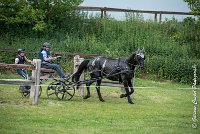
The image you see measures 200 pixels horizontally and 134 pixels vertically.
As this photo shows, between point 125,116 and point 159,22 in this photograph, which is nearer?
point 125,116

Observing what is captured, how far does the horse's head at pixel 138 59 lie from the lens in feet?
63.4

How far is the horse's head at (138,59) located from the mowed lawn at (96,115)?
1397 mm

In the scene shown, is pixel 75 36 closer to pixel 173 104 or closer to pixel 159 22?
pixel 159 22

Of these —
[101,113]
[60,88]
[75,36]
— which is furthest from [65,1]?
[101,113]

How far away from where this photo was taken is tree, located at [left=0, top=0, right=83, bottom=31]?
29202 millimetres

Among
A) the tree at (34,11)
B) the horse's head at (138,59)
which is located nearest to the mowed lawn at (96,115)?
the horse's head at (138,59)

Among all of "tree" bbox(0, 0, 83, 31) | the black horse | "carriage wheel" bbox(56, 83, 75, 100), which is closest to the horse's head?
the black horse

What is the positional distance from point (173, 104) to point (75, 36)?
1220cm

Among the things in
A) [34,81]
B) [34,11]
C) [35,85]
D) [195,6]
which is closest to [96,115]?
[35,85]

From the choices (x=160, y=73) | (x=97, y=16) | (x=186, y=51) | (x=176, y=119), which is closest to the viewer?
(x=176, y=119)

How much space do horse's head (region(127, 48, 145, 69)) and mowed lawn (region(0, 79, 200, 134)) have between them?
140 cm

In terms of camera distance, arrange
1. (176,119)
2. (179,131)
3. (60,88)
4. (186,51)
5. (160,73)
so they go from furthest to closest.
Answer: (186,51) < (160,73) < (60,88) < (176,119) < (179,131)

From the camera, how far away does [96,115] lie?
1605 centimetres

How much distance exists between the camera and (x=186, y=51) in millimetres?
29812
